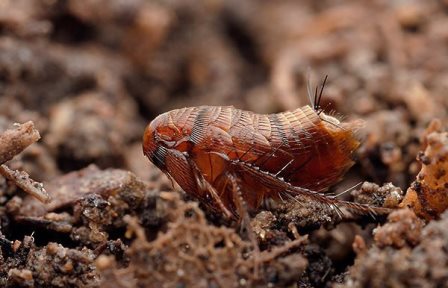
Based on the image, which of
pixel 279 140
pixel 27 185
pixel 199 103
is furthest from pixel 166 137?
pixel 199 103

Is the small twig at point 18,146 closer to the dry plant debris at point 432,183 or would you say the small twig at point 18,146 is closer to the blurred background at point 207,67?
the blurred background at point 207,67

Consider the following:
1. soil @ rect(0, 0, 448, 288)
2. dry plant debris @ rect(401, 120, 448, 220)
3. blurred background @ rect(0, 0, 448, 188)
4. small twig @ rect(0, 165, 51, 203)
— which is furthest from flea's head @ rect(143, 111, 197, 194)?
dry plant debris @ rect(401, 120, 448, 220)

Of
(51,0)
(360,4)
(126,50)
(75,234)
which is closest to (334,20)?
(360,4)

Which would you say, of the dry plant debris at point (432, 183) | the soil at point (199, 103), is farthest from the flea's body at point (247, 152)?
the dry plant debris at point (432, 183)

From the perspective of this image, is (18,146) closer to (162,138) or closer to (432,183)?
(162,138)

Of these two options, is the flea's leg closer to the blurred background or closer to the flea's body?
the flea's body

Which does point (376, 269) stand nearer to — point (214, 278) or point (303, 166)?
point (214, 278)
